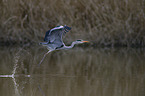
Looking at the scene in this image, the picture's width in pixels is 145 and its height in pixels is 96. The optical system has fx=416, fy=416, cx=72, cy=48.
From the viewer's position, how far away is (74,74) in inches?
366

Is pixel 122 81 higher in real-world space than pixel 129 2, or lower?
lower

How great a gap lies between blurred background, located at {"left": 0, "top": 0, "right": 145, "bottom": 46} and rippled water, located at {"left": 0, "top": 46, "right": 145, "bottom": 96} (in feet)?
2.58

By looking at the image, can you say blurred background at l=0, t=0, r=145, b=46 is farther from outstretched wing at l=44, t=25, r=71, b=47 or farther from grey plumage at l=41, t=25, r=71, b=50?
outstretched wing at l=44, t=25, r=71, b=47

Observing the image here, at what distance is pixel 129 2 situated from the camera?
14492mm

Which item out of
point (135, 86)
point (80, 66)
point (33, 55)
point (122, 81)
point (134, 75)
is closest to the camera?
point (135, 86)

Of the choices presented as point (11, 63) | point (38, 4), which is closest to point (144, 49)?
point (38, 4)

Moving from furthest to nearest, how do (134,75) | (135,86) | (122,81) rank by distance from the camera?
1. (134,75)
2. (122,81)
3. (135,86)

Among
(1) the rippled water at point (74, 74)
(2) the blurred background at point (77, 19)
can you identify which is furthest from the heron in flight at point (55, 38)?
(2) the blurred background at point (77, 19)

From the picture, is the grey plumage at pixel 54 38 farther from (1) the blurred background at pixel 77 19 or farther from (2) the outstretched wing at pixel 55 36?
(1) the blurred background at pixel 77 19

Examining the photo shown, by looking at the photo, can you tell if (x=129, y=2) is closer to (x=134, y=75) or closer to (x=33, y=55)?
(x=33, y=55)

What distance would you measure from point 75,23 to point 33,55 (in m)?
2.37

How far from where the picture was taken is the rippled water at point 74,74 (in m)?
7.51

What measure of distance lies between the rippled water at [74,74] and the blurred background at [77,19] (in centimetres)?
79

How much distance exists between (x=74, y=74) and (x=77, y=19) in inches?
221
